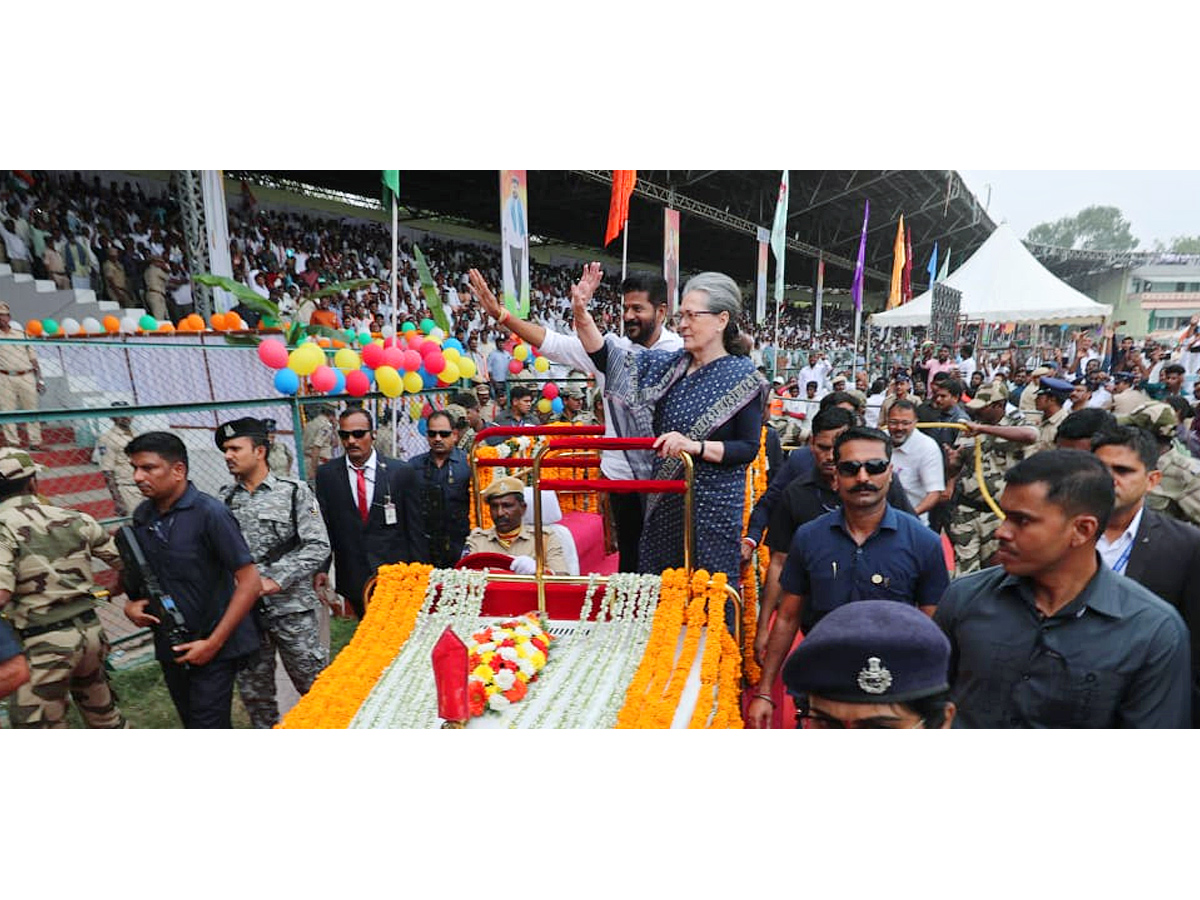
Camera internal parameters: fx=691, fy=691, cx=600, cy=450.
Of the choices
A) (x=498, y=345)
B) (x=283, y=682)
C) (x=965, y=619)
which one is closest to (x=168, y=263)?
(x=498, y=345)

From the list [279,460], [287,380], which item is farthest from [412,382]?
[279,460]

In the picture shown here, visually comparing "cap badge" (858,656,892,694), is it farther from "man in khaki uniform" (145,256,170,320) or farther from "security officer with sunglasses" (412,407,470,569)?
"man in khaki uniform" (145,256,170,320)

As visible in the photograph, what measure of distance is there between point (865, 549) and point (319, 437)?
4592 mm

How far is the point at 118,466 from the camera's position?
4.97 m

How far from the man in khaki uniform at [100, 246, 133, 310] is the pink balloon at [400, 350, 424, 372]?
22.5ft

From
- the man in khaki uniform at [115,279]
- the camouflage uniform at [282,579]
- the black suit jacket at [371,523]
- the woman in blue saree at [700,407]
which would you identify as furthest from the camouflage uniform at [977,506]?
the man in khaki uniform at [115,279]

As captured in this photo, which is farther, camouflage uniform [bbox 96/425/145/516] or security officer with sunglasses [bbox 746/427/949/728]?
camouflage uniform [bbox 96/425/145/516]

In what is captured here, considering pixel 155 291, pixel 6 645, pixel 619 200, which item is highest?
pixel 619 200

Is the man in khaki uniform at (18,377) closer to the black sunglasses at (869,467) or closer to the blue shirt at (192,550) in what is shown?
the blue shirt at (192,550)

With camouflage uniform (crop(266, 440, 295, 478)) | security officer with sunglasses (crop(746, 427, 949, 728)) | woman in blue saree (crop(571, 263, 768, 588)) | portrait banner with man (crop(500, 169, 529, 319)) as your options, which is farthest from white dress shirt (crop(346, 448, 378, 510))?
portrait banner with man (crop(500, 169, 529, 319))

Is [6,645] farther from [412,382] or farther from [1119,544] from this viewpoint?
[1119,544]

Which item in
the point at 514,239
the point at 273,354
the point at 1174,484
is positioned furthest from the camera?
the point at 514,239

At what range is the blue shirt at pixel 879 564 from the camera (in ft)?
7.78

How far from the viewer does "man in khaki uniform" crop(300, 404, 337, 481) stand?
18.4ft
